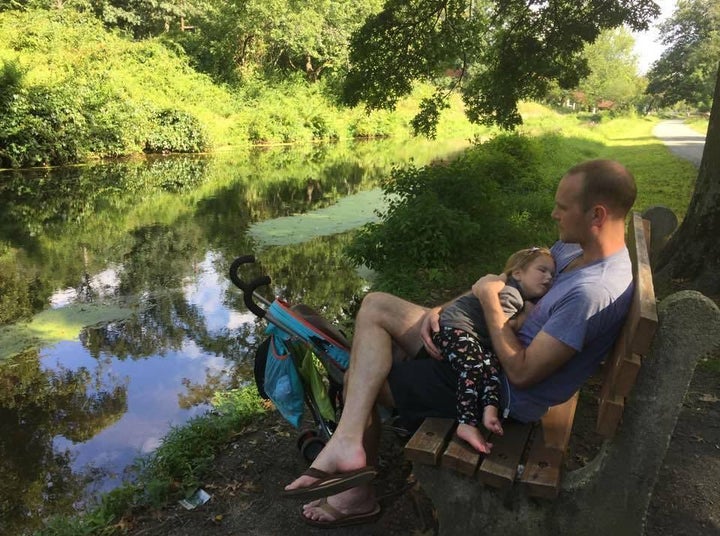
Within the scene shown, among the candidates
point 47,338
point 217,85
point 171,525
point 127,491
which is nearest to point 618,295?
point 171,525

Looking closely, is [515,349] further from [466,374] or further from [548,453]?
[548,453]

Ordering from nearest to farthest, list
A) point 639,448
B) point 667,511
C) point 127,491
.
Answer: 1. point 639,448
2. point 667,511
3. point 127,491

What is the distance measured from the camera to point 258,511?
3.01 meters

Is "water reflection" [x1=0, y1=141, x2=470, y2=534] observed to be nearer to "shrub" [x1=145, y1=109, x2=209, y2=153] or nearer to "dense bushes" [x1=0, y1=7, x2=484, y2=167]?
"dense bushes" [x1=0, y1=7, x2=484, y2=167]

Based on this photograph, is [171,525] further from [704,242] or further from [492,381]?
[704,242]

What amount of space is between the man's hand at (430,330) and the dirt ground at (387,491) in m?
0.91

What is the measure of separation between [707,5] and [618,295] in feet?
211

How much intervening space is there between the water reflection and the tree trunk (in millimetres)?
3425

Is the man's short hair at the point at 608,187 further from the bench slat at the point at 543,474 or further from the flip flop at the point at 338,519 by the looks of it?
the flip flop at the point at 338,519

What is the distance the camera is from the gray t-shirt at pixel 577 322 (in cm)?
211

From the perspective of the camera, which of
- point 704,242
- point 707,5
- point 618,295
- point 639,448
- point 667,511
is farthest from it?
point 707,5

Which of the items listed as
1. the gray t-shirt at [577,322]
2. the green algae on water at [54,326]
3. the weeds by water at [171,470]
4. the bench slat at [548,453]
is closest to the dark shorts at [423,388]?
the gray t-shirt at [577,322]

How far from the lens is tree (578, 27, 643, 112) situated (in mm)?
69475

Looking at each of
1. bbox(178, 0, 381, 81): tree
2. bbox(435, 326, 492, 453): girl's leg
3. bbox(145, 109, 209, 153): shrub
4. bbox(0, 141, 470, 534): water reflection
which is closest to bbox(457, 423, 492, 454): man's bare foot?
bbox(435, 326, 492, 453): girl's leg
